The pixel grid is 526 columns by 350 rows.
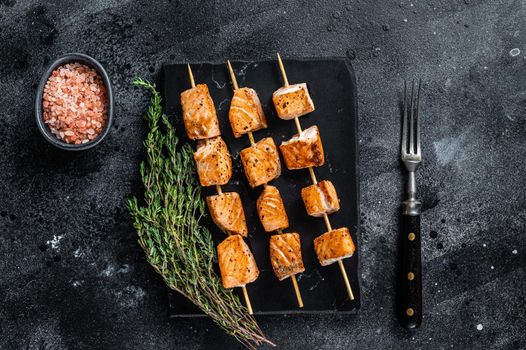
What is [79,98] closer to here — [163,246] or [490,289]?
[163,246]

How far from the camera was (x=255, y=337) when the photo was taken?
370 cm

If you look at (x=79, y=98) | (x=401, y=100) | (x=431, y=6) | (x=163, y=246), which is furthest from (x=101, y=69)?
(x=431, y=6)

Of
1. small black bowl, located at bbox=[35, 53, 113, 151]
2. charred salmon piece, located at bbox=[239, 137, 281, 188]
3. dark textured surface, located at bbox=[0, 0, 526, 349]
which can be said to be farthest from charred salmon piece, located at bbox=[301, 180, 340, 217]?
small black bowl, located at bbox=[35, 53, 113, 151]

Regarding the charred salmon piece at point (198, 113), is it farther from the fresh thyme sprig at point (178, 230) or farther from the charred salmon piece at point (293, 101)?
the charred salmon piece at point (293, 101)

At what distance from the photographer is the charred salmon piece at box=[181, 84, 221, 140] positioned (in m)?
3.45

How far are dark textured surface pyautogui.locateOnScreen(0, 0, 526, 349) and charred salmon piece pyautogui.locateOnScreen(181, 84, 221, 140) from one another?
15.0 inches

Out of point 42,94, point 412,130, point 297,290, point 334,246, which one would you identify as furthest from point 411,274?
point 42,94

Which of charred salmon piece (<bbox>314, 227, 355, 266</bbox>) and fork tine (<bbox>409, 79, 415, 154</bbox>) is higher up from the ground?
fork tine (<bbox>409, 79, 415, 154</bbox>)

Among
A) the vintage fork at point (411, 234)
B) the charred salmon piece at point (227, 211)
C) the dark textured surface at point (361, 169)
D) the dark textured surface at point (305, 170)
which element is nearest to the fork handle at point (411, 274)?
the vintage fork at point (411, 234)

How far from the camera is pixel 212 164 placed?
345cm

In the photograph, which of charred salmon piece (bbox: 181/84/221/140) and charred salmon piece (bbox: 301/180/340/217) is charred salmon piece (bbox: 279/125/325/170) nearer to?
charred salmon piece (bbox: 301/180/340/217)

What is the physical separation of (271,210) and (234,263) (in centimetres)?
39

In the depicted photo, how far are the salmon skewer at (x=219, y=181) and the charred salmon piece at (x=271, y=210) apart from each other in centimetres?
15

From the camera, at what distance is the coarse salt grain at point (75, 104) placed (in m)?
3.45
